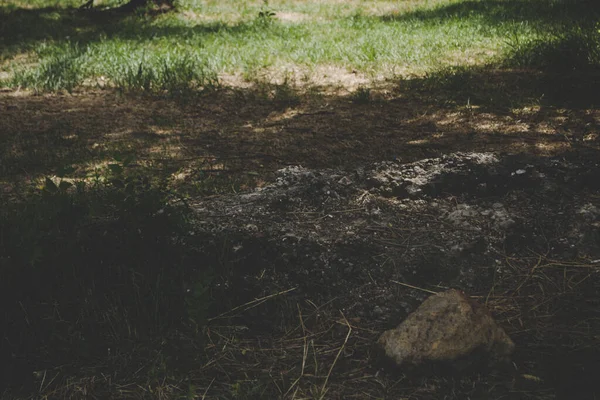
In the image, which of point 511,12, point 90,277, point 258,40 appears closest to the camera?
point 90,277

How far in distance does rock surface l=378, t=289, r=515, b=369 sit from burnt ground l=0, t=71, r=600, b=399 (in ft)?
0.22

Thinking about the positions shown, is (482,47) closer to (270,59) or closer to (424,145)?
(270,59)

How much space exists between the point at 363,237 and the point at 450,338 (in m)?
0.82

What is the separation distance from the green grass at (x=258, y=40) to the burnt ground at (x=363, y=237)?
169 cm

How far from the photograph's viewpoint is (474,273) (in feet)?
7.82

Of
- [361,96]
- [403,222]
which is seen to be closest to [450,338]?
[403,222]

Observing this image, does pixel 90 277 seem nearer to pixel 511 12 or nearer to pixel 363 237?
pixel 363 237

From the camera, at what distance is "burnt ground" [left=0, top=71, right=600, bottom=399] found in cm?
193

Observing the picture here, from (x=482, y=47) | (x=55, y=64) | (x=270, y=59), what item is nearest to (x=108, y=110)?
(x=55, y=64)

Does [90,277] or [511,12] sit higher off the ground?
[511,12]

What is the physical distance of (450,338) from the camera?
73.8 inches

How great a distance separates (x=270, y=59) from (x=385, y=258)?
483 centimetres

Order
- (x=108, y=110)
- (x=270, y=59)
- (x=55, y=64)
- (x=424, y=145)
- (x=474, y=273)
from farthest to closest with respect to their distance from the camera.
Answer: (x=270, y=59)
(x=55, y=64)
(x=108, y=110)
(x=424, y=145)
(x=474, y=273)

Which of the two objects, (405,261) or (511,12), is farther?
(511,12)
